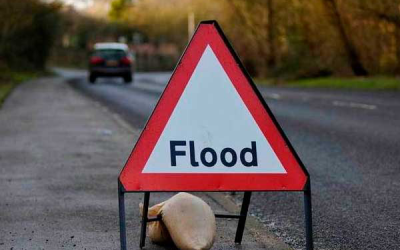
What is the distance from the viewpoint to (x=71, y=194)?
7691 mm

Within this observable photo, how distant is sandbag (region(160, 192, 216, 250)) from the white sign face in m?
0.42

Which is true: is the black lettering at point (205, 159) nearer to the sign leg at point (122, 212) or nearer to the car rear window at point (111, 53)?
the sign leg at point (122, 212)

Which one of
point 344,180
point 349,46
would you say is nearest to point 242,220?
point 344,180

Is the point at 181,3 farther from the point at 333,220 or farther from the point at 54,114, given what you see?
the point at 333,220

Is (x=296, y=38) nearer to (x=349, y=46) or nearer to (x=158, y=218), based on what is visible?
(x=349, y=46)

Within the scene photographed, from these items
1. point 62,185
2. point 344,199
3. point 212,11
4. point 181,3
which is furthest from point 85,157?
point 181,3

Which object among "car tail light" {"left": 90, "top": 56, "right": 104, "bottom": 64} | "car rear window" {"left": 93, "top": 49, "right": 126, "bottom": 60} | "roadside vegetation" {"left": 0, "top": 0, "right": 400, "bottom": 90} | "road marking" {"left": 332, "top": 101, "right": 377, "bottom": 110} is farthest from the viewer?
"car rear window" {"left": 93, "top": 49, "right": 126, "bottom": 60}

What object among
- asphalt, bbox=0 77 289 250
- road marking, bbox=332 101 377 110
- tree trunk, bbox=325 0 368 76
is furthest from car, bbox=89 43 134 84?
asphalt, bbox=0 77 289 250

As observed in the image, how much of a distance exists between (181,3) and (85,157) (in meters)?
76.0

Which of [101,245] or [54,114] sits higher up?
[101,245]

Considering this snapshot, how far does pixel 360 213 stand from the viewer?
22.5ft

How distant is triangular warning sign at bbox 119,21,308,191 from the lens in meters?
4.87

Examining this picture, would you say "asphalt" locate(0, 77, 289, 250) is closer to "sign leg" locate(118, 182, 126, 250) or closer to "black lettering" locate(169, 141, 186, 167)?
"sign leg" locate(118, 182, 126, 250)

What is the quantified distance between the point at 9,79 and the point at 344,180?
105 ft
